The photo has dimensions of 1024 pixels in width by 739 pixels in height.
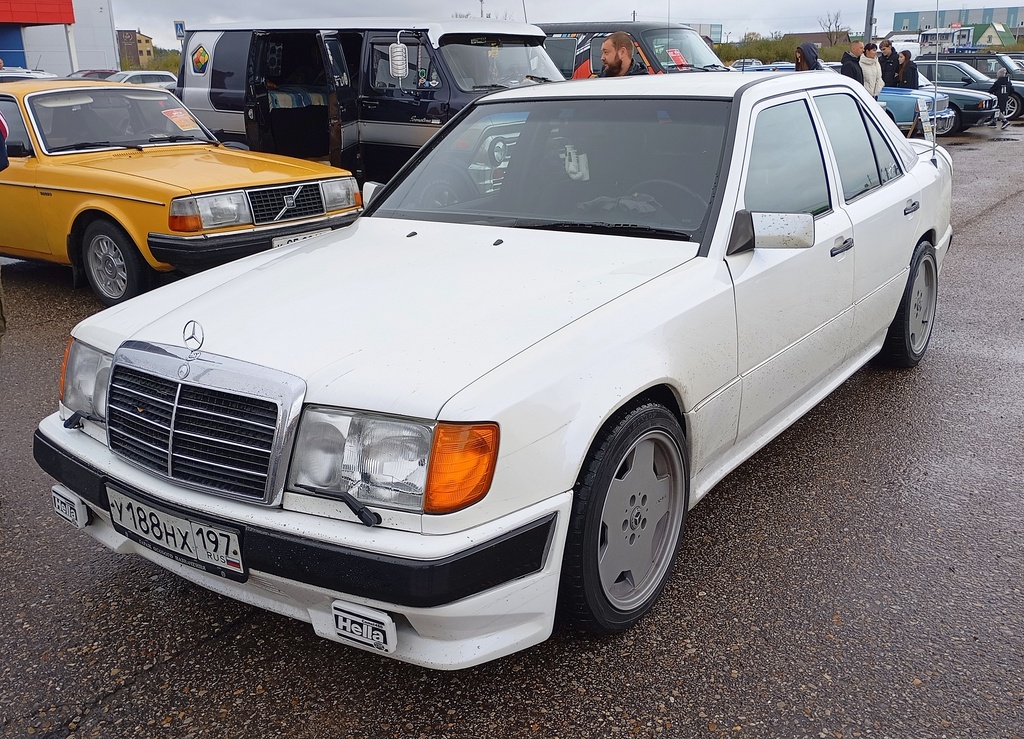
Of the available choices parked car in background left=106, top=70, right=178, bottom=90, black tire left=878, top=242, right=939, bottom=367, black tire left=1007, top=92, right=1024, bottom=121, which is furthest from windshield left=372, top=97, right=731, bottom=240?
black tire left=1007, top=92, right=1024, bottom=121

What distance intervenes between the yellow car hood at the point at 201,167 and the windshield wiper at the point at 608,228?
3333 millimetres

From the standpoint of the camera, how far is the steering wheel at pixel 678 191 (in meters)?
3.12

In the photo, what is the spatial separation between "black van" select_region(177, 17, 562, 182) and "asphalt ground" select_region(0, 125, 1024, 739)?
5600 mm

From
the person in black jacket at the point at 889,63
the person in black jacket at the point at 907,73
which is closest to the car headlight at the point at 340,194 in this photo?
the person in black jacket at the point at 889,63

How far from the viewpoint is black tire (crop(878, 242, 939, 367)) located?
4.62 meters

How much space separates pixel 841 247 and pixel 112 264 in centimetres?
487

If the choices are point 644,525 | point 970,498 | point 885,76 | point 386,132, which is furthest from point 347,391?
point 885,76

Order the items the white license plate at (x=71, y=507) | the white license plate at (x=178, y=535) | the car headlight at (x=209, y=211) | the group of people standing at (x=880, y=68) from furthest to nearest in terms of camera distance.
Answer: the group of people standing at (x=880, y=68) < the car headlight at (x=209, y=211) < the white license plate at (x=71, y=507) < the white license plate at (x=178, y=535)

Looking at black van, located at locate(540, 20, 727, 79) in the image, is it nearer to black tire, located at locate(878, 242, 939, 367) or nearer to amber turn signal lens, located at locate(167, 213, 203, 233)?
amber turn signal lens, located at locate(167, 213, 203, 233)

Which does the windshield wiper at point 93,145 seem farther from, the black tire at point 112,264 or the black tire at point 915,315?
the black tire at point 915,315

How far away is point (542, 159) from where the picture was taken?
138 inches

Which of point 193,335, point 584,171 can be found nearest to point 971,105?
point 584,171

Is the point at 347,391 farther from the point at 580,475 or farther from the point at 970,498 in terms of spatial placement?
the point at 970,498

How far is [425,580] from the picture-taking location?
2070mm
